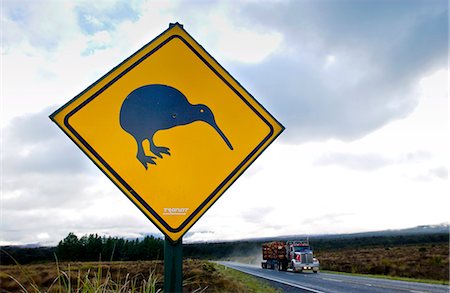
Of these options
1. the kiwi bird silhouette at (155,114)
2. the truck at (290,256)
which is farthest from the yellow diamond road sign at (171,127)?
the truck at (290,256)

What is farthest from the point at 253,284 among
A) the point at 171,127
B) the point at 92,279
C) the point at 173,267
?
the point at 171,127

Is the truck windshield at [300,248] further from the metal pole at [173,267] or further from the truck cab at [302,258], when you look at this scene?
the metal pole at [173,267]

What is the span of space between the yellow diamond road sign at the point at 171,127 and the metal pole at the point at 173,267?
2.2 inches

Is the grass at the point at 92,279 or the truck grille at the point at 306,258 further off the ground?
the truck grille at the point at 306,258

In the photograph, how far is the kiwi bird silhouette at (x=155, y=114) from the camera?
2.00m

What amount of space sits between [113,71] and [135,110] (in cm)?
25

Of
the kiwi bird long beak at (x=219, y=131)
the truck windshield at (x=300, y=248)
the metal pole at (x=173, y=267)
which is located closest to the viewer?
the metal pole at (x=173, y=267)

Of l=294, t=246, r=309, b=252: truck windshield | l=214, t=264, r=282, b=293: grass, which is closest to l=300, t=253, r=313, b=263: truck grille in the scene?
l=294, t=246, r=309, b=252: truck windshield

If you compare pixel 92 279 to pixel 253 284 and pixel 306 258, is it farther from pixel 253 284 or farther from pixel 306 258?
pixel 306 258

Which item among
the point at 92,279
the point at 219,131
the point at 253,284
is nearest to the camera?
the point at 219,131

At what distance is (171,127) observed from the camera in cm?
207

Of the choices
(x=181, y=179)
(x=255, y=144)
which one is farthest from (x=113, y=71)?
(x=255, y=144)

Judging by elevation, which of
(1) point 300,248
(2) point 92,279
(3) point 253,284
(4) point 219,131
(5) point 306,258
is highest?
(1) point 300,248

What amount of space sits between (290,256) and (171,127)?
28749 mm
